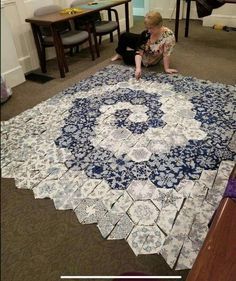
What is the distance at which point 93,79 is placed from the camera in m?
2.24

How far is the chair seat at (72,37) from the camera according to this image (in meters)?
2.27

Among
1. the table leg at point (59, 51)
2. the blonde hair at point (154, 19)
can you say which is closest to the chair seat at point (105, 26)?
the table leg at point (59, 51)

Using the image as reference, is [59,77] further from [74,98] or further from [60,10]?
[60,10]

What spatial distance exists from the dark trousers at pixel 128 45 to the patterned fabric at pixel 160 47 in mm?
103

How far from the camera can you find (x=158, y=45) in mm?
2182

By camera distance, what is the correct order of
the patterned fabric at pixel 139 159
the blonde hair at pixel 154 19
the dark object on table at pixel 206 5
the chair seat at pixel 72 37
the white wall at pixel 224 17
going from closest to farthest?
the patterned fabric at pixel 139 159
the blonde hair at pixel 154 19
the chair seat at pixel 72 37
the dark object on table at pixel 206 5
the white wall at pixel 224 17

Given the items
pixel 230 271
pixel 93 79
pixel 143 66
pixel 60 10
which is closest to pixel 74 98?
pixel 93 79

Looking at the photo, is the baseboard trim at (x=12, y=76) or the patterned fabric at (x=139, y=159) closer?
the baseboard trim at (x=12, y=76)

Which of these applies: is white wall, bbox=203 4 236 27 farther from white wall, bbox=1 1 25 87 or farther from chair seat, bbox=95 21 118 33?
white wall, bbox=1 1 25 87

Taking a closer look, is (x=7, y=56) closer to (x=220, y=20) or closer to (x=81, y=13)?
(x=81, y=13)

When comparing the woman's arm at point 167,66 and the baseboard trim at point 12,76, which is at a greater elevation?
the baseboard trim at point 12,76

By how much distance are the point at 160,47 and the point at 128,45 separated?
1.08 ft

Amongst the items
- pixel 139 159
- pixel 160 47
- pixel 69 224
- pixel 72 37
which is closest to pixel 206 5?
pixel 160 47

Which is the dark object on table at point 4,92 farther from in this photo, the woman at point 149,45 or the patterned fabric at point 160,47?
the patterned fabric at point 160,47
